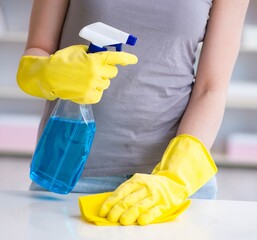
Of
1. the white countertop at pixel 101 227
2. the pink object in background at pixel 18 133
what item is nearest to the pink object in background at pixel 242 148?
the pink object in background at pixel 18 133

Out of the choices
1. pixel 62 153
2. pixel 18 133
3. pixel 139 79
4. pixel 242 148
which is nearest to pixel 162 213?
pixel 62 153

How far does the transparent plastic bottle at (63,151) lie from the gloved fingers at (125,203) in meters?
0.17

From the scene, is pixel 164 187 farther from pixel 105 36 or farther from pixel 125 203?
pixel 105 36

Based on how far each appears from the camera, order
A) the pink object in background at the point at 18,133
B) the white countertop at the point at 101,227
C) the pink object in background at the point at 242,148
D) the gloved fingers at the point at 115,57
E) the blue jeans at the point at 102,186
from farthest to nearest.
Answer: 1. the pink object in background at the point at 18,133
2. the pink object in background at the point at 242,148
3. the blue jeans at the point at 102,186
4. the gloved fingers at the point at 115,57
5. the white countertop at the point at 101,227

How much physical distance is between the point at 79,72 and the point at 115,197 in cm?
25

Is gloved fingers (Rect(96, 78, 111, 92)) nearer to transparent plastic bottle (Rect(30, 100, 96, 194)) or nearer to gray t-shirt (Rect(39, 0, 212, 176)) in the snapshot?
transparent plastic bottle (Rect(30, 100, 96, 194))

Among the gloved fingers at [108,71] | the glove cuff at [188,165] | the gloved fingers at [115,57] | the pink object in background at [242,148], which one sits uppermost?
the gloved fingers at [115,57]

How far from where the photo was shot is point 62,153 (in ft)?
3.99

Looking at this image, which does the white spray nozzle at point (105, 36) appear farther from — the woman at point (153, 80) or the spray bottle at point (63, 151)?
the woman at point (153, 80)

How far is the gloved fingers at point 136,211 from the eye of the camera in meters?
1.05

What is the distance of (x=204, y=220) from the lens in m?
1.11

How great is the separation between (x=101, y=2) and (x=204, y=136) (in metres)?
0.38

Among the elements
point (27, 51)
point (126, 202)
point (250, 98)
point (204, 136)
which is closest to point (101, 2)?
point (27, 51)

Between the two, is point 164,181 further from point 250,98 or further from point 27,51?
point 250,98
